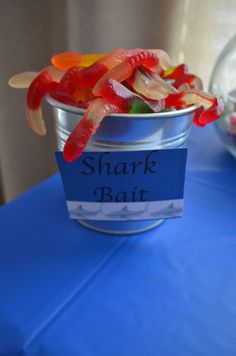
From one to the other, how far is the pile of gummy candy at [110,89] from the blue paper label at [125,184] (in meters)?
0.05

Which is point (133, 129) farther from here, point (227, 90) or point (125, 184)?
point (227, 90)

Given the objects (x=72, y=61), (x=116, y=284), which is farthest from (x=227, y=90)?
(x=116, y=284)

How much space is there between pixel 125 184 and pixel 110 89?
117mm

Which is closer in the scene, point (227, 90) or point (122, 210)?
point (122, 210)

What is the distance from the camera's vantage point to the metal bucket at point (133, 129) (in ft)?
1.16

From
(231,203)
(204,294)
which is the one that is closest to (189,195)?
(231,203)

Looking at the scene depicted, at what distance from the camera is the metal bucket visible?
35 cm

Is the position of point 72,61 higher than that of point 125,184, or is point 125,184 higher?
point 72,61

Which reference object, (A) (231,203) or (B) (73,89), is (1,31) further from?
(A) (231,203)

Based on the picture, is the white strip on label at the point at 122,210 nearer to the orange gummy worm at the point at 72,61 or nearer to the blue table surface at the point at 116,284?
the blue table surface at the point at 116,284

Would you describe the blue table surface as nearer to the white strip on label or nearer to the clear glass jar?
the white strip on label

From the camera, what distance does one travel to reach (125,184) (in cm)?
41

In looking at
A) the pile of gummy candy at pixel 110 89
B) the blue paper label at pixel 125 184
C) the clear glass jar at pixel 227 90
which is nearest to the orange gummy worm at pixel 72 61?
the pile of gummy candy at pixel 110 89

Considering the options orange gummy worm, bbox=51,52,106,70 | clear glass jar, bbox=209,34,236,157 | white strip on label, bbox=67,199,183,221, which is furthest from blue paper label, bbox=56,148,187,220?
clear glass jar, bbox=209,34,236,157
